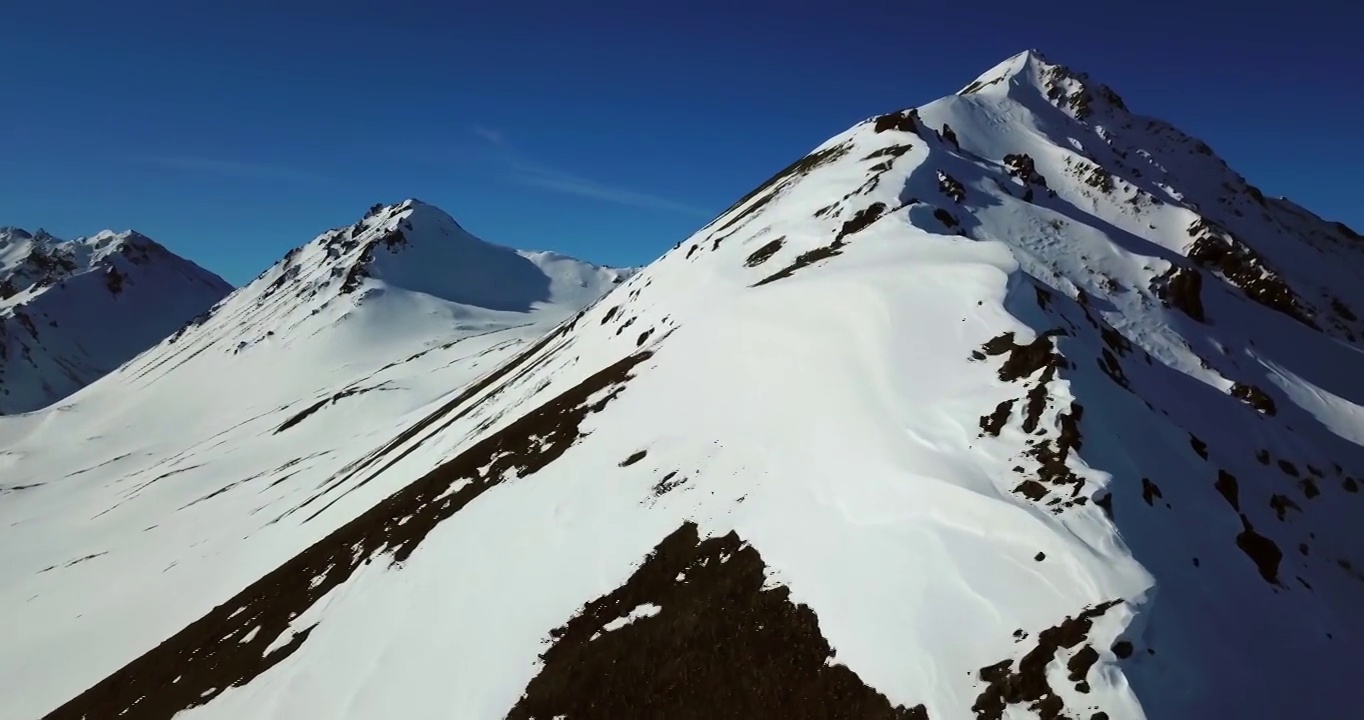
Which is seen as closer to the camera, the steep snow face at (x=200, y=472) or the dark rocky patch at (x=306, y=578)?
the dark rocky patch at (x=306, y=578)

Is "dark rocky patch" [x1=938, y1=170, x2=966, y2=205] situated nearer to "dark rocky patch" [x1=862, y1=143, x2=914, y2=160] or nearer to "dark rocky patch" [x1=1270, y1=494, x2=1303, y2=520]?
"dark rocky patch" [x1=862, y1=143, x2=914, y2=160]

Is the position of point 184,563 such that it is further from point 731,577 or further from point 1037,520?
point 1037,520

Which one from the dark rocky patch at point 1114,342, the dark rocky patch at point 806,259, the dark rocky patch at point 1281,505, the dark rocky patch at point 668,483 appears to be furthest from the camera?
the dark rocky patch at point 806,259

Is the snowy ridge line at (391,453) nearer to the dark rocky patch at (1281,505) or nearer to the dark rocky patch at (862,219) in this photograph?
the dark rocky patch at (862,219)

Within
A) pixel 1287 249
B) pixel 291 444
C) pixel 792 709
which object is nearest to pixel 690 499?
pixel 792 709

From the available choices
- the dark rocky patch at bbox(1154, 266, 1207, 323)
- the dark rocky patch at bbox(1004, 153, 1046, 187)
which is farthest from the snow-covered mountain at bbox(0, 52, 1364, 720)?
the dark rocky patch at bbox(1004, 153, 1046, 187)

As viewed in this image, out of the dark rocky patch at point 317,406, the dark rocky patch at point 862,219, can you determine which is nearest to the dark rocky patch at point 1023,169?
the dark rocky patch at point 862,219
